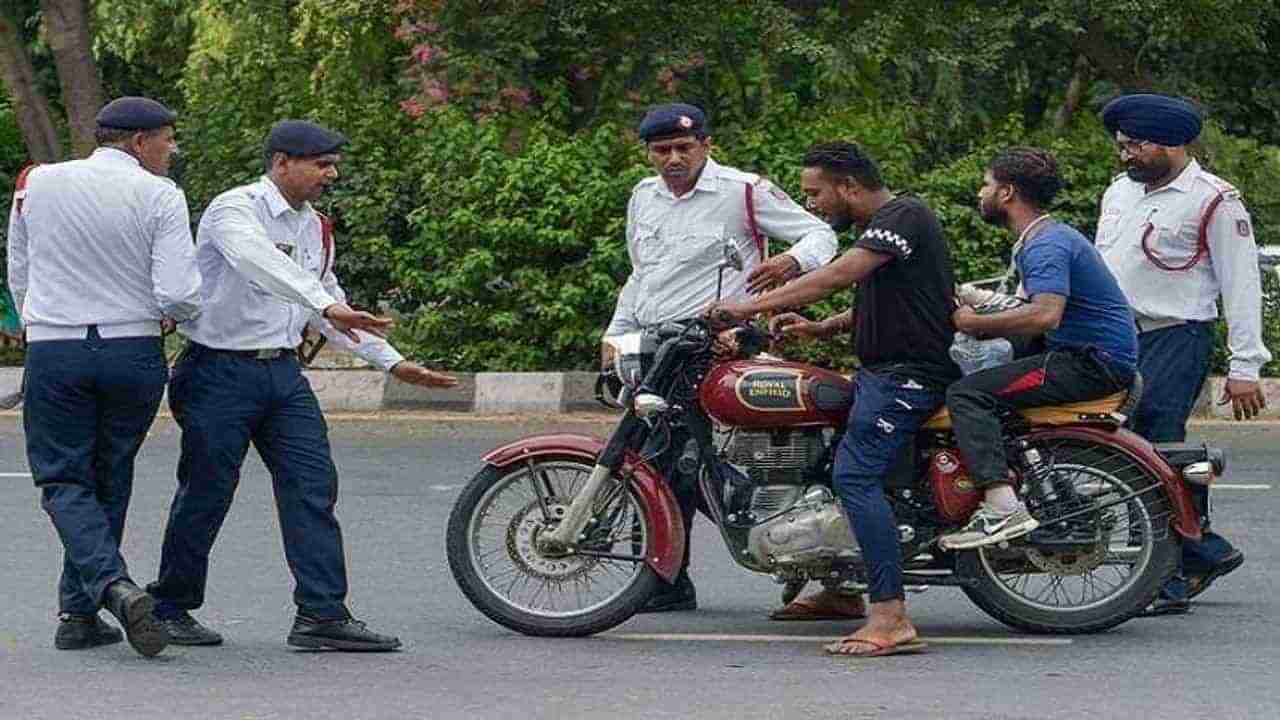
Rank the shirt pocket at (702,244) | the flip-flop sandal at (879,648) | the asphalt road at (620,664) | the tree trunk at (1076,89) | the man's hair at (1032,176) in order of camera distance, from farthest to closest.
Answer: the tree trunk at (1076,89)
the shirt pocket at (702,244)
the man's hair at (1032,176)
the flip-flop sandal at (879,648)
the asphalt road at (620,664)

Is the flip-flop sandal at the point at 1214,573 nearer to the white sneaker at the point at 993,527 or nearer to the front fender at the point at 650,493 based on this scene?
the white sneaker at the point at 993,527

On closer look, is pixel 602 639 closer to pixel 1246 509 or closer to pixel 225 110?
pixel 1246 509

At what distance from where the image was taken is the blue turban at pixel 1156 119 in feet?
28.5

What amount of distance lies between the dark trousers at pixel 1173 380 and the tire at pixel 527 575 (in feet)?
5.99

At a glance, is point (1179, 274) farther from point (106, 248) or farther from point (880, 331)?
point (106, 248)

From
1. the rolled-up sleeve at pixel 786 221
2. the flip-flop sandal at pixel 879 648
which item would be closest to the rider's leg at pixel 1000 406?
the flip-flop sandal at pixel 879 648

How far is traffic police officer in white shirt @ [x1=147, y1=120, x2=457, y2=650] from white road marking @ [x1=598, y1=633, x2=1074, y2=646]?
0.82 metres

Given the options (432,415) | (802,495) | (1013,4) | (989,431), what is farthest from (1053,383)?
(1013,4)

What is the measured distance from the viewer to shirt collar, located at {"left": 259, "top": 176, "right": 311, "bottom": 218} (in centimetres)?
814

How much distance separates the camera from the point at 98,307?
7945 millimetres

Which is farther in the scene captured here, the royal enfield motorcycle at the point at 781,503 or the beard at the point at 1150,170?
the beard at the point at 1150,170

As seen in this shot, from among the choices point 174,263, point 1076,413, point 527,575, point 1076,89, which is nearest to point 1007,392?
point 1076,413

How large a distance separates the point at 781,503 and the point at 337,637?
145 centimetres

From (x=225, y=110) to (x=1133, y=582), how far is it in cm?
1136
